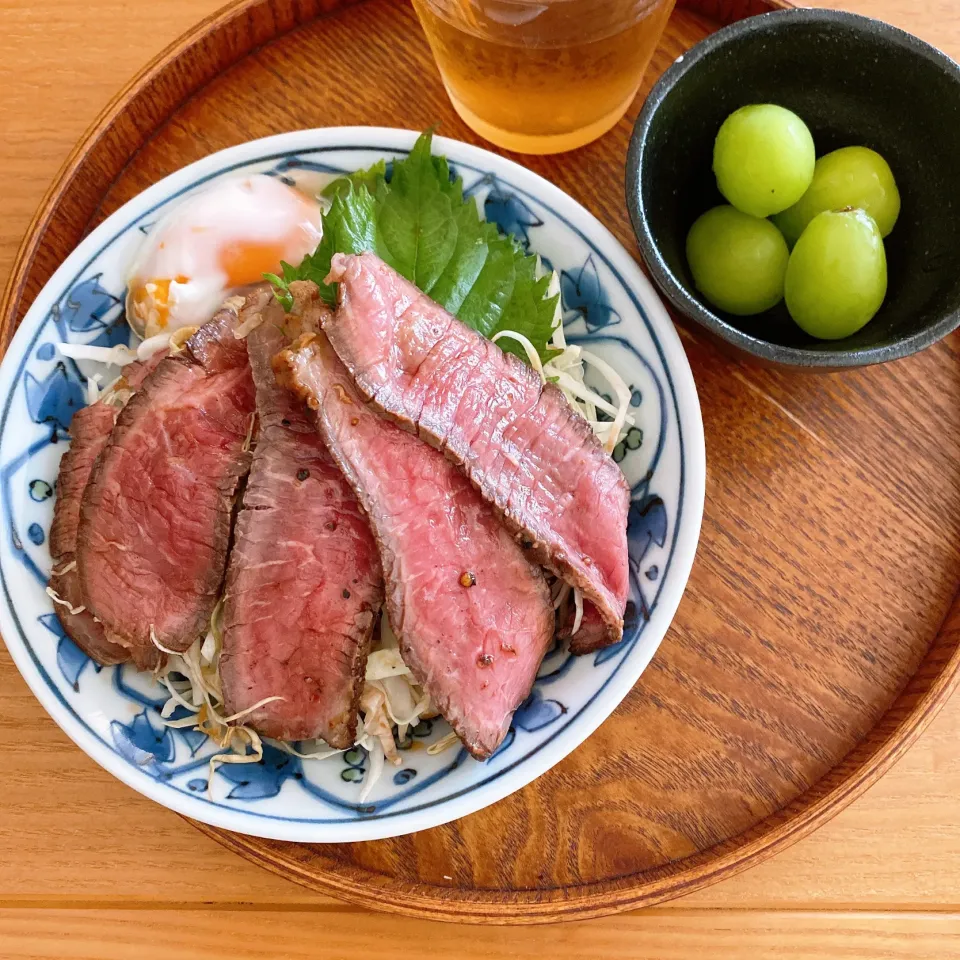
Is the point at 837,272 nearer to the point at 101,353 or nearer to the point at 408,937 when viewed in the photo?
the point at 101,353

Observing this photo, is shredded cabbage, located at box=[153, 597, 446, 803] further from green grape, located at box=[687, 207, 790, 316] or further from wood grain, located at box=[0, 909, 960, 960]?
green grape, located at box=[687, 207, 790, 316]

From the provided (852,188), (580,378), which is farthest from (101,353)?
(852,188)

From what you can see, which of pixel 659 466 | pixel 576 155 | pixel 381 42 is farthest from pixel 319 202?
pixel 659 466

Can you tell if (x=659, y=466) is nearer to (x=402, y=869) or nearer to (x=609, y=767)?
(x=609, y=767)

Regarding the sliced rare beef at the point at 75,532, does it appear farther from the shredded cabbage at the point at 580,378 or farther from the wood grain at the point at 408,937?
the shredded cabbage at the point at 580,378

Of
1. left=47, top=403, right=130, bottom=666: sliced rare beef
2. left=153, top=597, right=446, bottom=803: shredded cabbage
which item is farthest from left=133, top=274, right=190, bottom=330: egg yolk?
left=153, top=597, right=446, bottom=803: shredded cabbage

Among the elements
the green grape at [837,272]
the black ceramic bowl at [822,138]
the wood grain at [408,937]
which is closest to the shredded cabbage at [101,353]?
the black ceramic bowl at [822,138]
